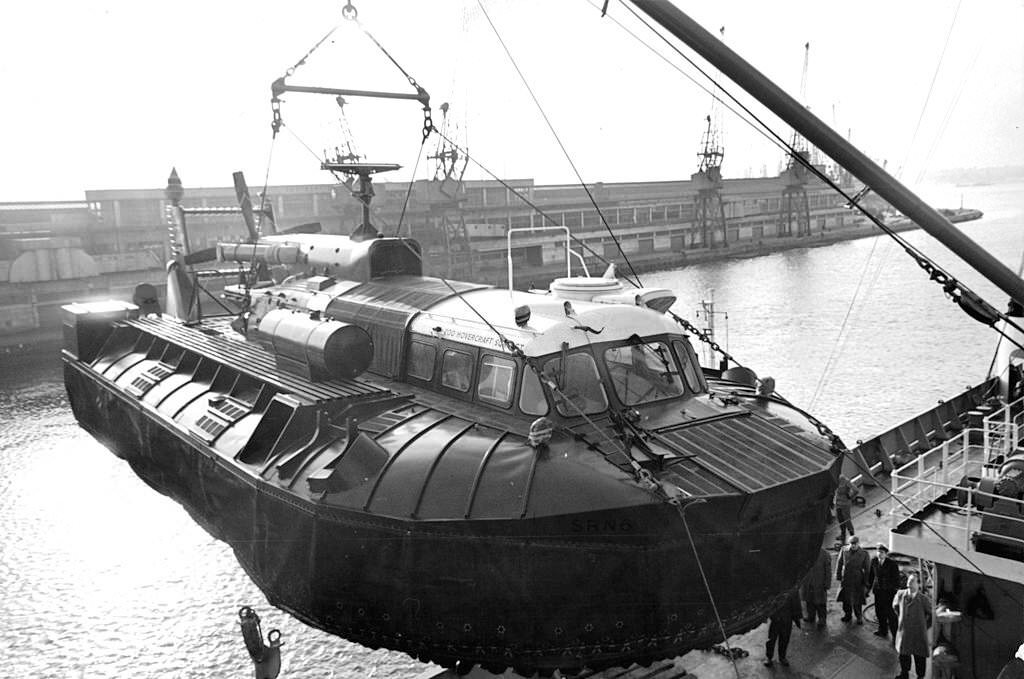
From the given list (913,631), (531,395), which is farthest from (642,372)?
(913,631)

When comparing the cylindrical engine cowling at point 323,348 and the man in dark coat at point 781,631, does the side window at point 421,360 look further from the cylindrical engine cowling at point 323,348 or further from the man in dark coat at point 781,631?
the man in dark coat at point 781,631

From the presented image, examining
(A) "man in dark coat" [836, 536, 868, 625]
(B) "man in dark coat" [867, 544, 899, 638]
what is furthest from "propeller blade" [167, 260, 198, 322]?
(B) "man in dark coat" [867, 544, 899, 638]

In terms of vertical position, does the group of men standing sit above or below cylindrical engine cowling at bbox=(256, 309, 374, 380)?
below

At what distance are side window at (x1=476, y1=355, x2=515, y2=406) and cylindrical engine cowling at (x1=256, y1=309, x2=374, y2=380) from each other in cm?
269

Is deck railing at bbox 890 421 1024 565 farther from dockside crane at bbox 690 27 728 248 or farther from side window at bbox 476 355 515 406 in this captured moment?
dockside crane at bbox 690 27 728 248

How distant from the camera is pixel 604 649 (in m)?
8.41

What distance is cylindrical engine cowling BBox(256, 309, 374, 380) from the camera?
12211 millimetres

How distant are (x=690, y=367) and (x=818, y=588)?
350 centimetres

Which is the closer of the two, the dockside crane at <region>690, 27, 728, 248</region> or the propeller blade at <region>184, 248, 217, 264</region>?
the propeller blade at <region>184, 248, 217, 264</region>

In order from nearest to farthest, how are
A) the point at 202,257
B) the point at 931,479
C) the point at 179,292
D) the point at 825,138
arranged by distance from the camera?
the point at 825,138 → the point at 931,479 → the point at 179,292 → the point at 202,257

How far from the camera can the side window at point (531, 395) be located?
9812mm

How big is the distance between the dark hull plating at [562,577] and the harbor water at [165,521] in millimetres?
5773

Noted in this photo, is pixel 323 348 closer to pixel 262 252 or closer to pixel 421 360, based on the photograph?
pixel 421 360

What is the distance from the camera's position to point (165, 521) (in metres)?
20.4
